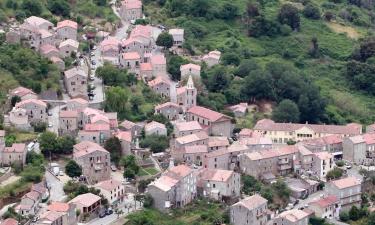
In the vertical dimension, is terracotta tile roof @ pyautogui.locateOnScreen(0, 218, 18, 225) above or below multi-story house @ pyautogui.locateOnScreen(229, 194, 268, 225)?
above

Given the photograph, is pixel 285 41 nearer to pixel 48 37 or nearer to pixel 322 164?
pixel 48 37

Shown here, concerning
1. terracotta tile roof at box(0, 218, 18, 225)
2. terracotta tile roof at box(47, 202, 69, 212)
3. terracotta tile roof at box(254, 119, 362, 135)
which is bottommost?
terracotta tile roof at box(0, 218, 18, 225)

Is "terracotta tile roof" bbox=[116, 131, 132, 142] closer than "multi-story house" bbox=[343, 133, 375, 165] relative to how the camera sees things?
Yes

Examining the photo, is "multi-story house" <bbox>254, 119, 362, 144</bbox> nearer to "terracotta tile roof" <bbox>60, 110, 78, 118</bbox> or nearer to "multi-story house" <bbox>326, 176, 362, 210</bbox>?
"multi-story house" <bbox>326, 176, 362, 210</bbox>

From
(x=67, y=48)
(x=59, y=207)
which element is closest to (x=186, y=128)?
(x=67, y=48)

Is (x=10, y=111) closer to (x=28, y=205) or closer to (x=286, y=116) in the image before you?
(x=28, y=205)

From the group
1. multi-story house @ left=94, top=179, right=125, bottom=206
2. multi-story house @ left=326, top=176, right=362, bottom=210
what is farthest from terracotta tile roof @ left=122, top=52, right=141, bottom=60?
multi-story house @ left=326, top=176, right=362, bottom=210

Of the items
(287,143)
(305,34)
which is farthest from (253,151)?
(305,34)
